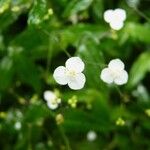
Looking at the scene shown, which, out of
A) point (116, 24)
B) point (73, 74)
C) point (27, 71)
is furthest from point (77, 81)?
point (27, 71)

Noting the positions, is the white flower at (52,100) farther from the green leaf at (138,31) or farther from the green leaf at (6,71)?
the green leaf at (138,31)

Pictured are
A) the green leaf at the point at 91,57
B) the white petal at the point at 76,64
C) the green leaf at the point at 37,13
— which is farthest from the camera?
the green leaf at the point at 91,57

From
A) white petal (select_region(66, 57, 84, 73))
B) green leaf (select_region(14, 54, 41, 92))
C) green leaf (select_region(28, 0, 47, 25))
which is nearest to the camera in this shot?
white petal (select_region(66, 57, 84, 73))

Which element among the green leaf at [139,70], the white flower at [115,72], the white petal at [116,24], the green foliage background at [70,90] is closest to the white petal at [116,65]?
the white flower at [115,72]

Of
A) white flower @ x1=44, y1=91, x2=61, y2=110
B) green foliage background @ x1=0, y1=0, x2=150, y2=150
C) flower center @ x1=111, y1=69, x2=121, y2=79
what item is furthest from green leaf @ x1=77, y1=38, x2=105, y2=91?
flower center @ x1=111, y1=69, x2=121, y2=79

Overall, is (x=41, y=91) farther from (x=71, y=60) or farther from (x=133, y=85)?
(x=71, y=60)

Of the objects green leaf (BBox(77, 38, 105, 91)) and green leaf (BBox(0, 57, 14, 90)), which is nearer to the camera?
green leaf (BBox(77, 38, 105, 91))

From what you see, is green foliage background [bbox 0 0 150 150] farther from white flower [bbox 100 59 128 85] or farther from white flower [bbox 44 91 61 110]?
white flower [bbox 100 59 128 85]
